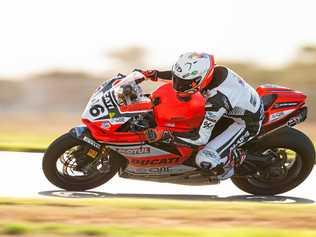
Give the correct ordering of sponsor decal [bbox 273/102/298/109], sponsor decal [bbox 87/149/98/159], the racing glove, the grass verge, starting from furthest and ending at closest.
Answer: sponsor decal [bbox 273/102/298/109]
sponsor decal [bbox 87/149/98/159]
the racing glove
the grass verge

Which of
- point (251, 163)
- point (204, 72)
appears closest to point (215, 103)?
point (204, 72)

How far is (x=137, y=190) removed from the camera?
33.3 feet

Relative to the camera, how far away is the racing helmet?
9.16 m

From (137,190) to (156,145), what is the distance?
782 millimetres

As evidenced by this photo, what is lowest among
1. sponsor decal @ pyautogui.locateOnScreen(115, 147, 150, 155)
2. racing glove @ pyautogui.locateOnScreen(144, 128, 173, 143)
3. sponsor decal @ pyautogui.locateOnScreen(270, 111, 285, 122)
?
sponsor decal @ pyautogui.locateOnScreen(115, 147, 150, 155)

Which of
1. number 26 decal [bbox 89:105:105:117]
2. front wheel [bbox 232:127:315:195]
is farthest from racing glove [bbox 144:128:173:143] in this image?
front wheel [bbox 232:127:315:195]

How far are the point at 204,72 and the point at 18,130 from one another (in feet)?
37.3

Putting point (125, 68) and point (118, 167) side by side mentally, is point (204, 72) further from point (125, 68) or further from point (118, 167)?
point (125, 68)

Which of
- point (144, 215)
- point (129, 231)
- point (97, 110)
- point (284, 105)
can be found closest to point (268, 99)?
point (284, 105)

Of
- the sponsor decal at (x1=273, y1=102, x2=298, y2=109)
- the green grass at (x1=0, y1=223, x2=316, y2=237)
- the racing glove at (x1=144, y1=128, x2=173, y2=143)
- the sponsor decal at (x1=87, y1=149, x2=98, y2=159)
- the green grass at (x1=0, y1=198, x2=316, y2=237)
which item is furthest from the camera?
the sponsor decal at (x1=273, y1=102, x2=298, y2=109)

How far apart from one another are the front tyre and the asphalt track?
0.38 feet

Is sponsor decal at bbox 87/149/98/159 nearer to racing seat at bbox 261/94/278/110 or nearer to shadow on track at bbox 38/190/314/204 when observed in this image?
shadow on track at bbox 38/190/314/204

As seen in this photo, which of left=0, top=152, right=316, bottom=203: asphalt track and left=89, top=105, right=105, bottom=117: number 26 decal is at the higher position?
left=89, top=105, right=105, bottom=117: number 26 decal

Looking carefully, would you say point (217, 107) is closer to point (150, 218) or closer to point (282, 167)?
point (282, 167)
